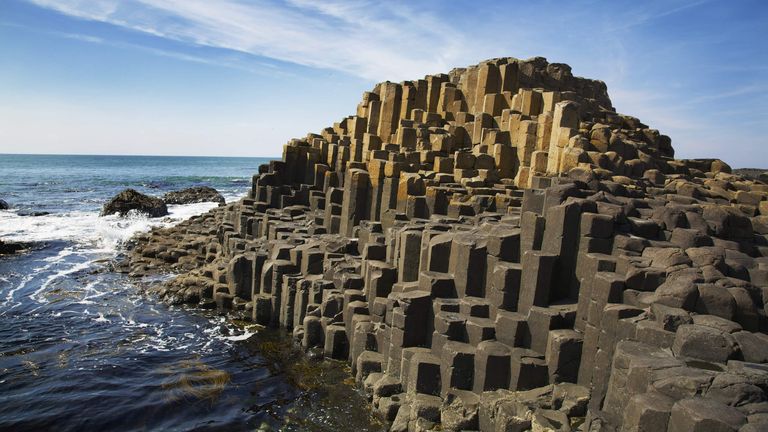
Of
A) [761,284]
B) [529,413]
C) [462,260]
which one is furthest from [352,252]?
[761,284]

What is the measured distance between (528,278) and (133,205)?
28446 millimetres

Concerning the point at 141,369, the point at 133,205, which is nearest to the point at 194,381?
the point at 141,369

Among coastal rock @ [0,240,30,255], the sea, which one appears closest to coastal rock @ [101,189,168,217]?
coastal rock @ [0,240,30,255]

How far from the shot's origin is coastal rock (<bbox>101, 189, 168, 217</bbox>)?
104 ft

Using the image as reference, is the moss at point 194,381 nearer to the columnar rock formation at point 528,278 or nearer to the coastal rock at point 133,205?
the columnar rock formation at point 528,278

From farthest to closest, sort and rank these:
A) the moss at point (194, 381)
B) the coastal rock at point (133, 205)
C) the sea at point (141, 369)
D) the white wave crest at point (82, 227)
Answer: the coastal rock at point (133, 205), the white wave crest at point (82, 227), the moss at point (194, 381), the sea at point (141, 369)

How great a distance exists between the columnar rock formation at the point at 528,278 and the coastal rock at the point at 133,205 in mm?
14118

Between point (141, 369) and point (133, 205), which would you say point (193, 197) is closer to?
point (133, 205)

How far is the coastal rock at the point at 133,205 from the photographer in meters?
31.6

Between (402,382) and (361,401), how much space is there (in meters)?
0.88

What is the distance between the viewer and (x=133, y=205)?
3206 centimetres

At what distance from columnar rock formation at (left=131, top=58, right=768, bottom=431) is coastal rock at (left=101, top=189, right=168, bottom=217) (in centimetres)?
1412

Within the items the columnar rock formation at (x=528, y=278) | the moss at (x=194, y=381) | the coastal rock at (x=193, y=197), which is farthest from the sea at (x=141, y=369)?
the coastal rock at (x=193, y=197)

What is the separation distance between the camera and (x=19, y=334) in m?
13.4
